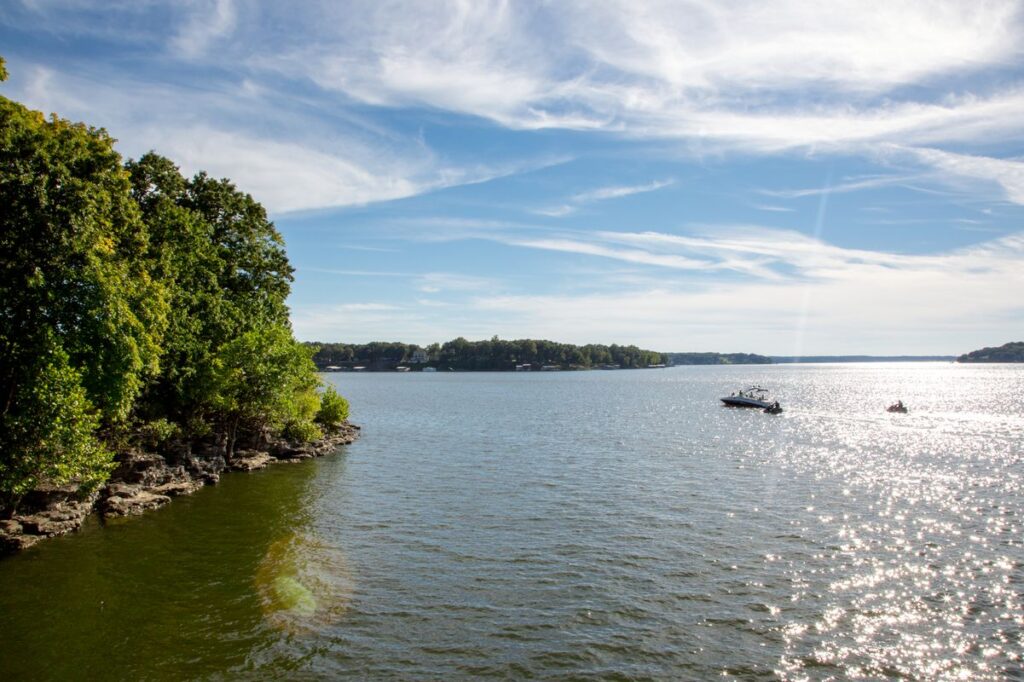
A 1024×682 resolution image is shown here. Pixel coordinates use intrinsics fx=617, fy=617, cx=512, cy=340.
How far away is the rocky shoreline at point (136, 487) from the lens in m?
27.5

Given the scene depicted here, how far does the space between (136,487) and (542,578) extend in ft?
82.3

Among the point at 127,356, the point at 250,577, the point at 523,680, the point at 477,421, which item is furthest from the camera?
Answer: the point at 477,421

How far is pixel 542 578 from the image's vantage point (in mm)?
24094

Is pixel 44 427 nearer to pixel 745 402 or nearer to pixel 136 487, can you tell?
pixel 136 487

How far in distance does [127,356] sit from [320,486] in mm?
15973

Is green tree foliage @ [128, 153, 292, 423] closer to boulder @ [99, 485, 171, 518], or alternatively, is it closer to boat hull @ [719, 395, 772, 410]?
boulder @ [99, 485, 171, 518]

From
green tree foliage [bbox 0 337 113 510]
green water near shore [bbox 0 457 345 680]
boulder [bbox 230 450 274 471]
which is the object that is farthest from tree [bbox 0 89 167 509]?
boulder [bbox 230 450 274 471]

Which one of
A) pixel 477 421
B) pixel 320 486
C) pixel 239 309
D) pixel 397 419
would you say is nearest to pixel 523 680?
pixel 320 486

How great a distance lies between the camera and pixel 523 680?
16.8 metres

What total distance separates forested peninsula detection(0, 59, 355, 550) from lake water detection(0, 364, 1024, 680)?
2.98 metres

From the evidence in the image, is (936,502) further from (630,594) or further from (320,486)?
(320,486)

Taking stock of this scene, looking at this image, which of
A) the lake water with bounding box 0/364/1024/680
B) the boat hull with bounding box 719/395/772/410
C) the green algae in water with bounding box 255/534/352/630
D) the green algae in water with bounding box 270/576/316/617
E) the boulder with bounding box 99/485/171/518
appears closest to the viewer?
the lake water with bounding box 0/364/1024/680

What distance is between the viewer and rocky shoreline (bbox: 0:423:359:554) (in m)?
27.5

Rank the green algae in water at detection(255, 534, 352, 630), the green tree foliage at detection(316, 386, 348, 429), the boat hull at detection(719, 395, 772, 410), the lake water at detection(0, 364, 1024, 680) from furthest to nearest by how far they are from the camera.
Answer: the boat hull at detection(719, 395, 772, 410) < the green tree foliage at detection(316, 386, 348, 429) < the green algae in water at detection(255, 534, 352, 630) < the lake water at detection(0, 364, 1024, 680)
